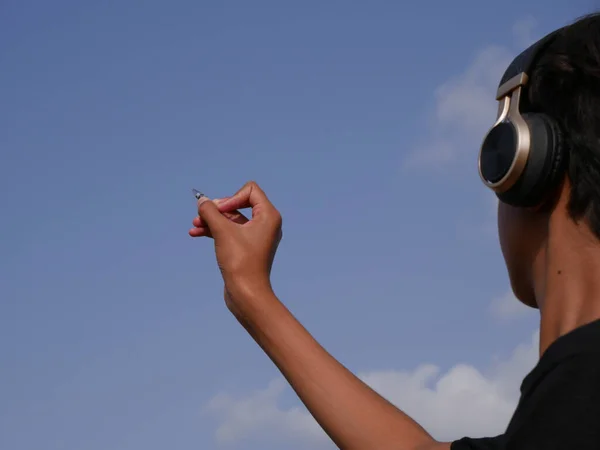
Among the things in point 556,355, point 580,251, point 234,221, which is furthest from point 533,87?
point 234,221

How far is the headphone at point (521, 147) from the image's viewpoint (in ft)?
8.16

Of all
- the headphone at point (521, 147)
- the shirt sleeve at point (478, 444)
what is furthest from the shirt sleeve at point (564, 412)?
the headphone at point (521, 147)

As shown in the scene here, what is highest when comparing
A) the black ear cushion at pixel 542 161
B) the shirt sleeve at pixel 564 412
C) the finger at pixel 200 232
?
the finger at pixel 200 232

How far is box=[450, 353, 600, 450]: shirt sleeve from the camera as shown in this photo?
214cm

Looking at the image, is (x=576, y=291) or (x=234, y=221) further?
(x=234, y=221)

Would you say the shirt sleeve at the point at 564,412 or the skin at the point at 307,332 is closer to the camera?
the shirt sleeve at the point at 564,412

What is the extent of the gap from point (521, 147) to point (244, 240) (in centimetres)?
103

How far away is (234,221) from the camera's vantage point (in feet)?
10.8

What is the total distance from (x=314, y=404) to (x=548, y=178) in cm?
97

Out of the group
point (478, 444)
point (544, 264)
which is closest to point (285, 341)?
point (478, 444)

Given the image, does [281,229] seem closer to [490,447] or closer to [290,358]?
[290,358]

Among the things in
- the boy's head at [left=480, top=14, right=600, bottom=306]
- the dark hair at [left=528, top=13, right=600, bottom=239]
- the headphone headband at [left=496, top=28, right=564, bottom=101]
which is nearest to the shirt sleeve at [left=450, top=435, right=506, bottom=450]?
the boy's head at [left=480, top=14, right=600, bottom=306]

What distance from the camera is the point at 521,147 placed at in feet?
8.28

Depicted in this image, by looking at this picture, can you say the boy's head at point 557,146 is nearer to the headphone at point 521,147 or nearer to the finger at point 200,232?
the headphone at point 521,147
